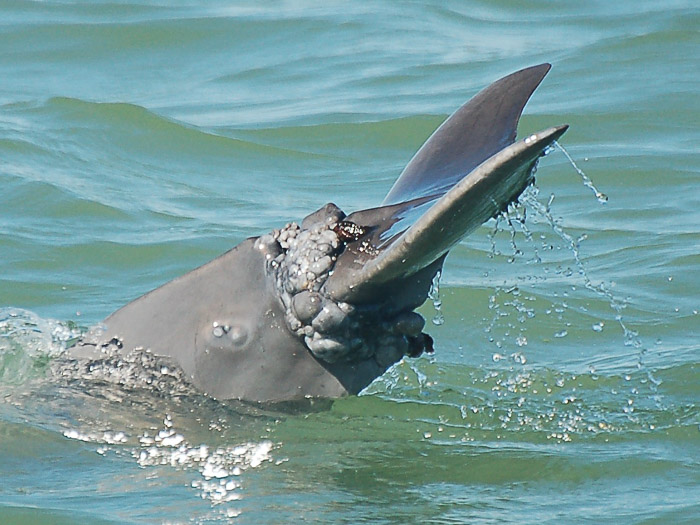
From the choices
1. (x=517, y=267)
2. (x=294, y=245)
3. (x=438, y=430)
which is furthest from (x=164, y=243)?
(x=294, y=245)

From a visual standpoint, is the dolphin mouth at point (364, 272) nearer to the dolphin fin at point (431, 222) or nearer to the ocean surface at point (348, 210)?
the dolphin fin at point (431, 222)

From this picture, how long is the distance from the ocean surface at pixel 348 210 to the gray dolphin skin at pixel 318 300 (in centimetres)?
15

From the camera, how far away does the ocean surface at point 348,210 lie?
4672 millimetres

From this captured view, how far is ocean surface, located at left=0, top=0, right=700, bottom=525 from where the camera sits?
4.67 m

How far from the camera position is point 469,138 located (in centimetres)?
464

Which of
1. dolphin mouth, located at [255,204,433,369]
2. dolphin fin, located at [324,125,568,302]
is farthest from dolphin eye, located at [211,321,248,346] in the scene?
dolphin fin, located at [324,125,568,302]

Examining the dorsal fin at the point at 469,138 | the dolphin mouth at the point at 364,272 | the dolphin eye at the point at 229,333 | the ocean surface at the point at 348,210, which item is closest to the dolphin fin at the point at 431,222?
the dolphin mouth at the point at 364,272

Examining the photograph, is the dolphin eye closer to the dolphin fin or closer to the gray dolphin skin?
the gray dolphin skin

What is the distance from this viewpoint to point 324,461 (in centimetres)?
487

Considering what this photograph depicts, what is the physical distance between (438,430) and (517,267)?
340 centimetres

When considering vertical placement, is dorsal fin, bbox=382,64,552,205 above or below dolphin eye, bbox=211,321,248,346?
above

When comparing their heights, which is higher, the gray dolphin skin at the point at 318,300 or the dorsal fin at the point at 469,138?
the dorsal fin at the point at 469,138

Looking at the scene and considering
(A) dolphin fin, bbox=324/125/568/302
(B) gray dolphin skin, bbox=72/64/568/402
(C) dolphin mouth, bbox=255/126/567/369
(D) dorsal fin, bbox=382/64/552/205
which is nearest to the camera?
(A) dolphin fin, bbox=324/125/568/302

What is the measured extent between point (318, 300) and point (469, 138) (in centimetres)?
80
